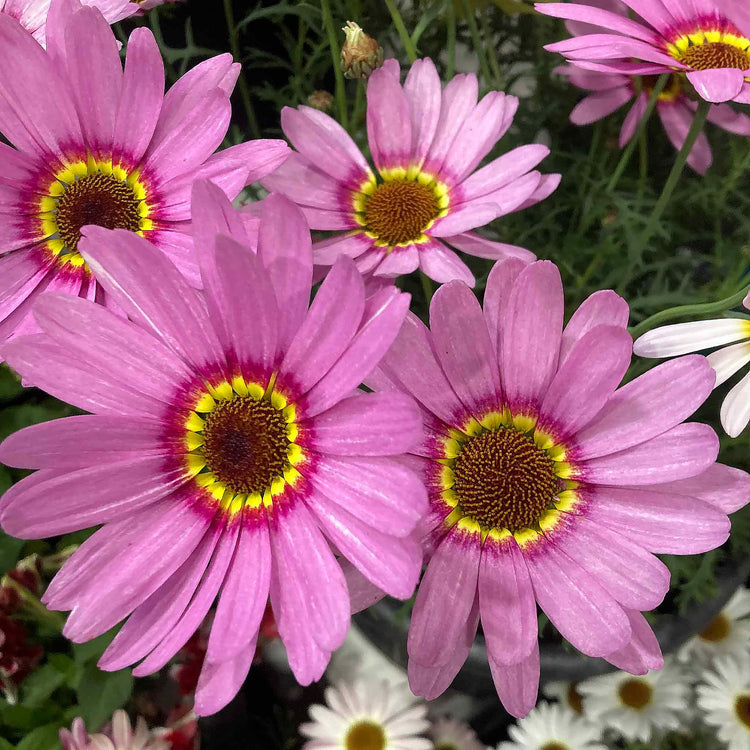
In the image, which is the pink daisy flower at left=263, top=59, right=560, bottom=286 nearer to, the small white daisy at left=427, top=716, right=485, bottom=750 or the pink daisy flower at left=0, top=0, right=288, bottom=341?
the pink daisy flower at left=0, top=0, right=288, bottom=341

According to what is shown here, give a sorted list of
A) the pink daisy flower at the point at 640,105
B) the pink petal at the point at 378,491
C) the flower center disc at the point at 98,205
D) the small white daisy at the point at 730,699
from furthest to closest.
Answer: the small white daisy at the point at 730,699
the pink daisy flower at the point at 640,105
the flower center disc at the point at 98,205
the pink petal at the point at 378,491

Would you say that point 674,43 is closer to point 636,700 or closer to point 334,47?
point 334,47

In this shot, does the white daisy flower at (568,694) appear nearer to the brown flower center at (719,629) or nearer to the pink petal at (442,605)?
the brown flower center at (719,629)

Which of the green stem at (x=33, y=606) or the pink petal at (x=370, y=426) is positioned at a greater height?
the pink petal at (x=370, y=426)

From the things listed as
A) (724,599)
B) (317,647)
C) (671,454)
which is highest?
(724,599)

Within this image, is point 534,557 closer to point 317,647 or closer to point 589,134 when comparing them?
point 317,647

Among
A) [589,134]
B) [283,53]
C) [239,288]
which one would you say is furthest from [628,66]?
[283,53]

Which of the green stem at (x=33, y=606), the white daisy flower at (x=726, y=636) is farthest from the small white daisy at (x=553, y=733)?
the green stem at (x=33, y=606)
